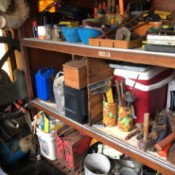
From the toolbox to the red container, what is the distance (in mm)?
547

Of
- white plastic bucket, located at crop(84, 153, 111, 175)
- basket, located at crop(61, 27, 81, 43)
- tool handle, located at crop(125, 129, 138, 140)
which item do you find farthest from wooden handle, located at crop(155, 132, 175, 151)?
basket, located at crop(61, 27, 81, 43)

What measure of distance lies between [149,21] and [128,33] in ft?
0.64

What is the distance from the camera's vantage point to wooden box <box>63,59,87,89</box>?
118 cm

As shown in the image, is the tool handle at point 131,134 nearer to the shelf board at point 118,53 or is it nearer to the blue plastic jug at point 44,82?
the shelf board at point 118,53

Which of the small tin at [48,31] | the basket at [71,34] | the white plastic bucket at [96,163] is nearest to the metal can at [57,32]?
the small tin at [48,31]

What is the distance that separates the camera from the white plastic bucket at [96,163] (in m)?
1.44

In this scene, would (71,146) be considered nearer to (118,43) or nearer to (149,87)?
(149,87)

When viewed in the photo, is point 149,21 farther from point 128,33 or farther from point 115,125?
point 115,125

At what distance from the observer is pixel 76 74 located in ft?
3.85

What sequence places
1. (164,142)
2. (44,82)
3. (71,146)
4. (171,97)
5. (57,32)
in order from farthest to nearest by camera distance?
(44,82) < (71,146) < (57,32) < (171,97) < (164,142)

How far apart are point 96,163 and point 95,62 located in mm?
786

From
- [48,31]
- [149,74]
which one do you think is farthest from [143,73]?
[48,31]

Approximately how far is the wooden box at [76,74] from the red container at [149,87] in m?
0.21

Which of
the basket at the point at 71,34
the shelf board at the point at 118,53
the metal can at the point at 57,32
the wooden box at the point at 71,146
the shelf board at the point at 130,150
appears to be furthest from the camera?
the wooden box at the point at 71,146
